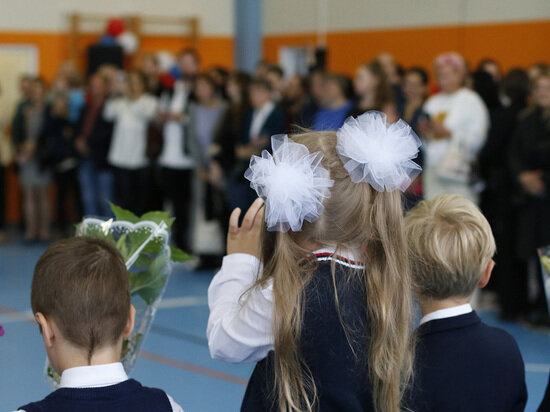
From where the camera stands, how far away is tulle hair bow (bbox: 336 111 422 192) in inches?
62.1

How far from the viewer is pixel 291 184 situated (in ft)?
5.08

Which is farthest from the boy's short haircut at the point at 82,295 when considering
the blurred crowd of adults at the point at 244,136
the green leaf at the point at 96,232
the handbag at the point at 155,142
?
the handbag at the point at 155,142

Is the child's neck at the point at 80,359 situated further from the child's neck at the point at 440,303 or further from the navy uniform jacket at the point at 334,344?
the child's neck at the point at 440,303

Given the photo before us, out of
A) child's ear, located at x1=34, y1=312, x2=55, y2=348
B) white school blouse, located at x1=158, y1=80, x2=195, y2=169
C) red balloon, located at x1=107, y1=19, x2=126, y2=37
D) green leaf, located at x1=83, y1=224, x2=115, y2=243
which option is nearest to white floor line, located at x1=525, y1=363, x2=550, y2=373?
green leaf, located at x1=83, y1=224, x2=115, y2=243

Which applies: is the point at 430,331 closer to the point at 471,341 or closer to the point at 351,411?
the point at 471,341

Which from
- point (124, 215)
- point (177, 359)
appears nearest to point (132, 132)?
point (177, 359)

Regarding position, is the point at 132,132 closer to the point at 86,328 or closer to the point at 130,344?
the point at 130,344

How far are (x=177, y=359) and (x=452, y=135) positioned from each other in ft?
7.84

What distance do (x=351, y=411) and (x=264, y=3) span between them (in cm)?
1134

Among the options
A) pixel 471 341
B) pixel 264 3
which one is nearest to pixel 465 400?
pixel 471 341

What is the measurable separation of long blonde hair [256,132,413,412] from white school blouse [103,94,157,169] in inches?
240

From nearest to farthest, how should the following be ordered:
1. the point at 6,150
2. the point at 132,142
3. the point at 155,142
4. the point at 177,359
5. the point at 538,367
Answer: the point at 538,367, the point at 177,359, the point at 155,142, the point at 132,142, the point at 6,150

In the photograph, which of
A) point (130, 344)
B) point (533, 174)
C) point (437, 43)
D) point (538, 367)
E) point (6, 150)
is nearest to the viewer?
point (130, 344)

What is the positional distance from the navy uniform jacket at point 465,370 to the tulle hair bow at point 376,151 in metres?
0.47
